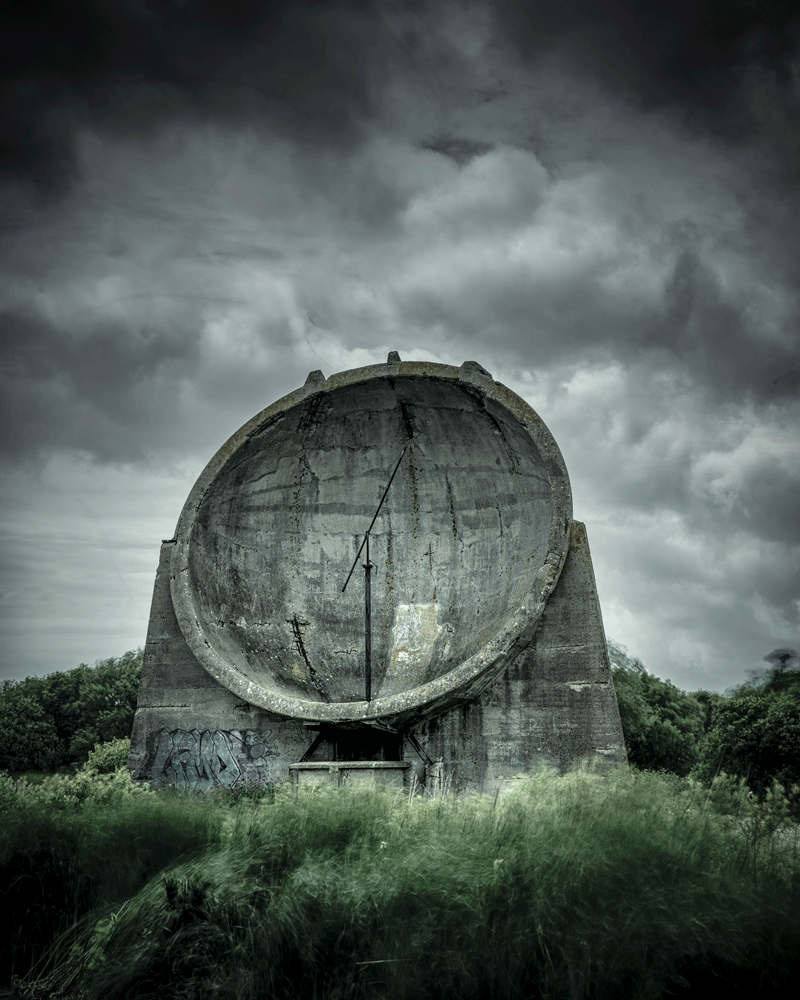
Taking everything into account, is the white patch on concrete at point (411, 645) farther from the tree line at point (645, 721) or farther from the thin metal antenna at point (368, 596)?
the tree line at point (645, 721)

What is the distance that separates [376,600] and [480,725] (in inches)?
130

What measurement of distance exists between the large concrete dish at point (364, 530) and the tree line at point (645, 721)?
8.28 m

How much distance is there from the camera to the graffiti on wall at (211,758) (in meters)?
11.7

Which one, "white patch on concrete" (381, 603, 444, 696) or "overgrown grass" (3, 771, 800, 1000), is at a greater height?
"white patch on concrete" (381, 603, 444, 696)

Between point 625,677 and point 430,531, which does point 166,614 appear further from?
point 625,677

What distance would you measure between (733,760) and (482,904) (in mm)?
17356

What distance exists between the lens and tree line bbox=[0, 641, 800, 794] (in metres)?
20.8

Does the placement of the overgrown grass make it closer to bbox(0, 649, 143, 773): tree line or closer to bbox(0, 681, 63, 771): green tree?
bbox(0, 649, 143, 773): tree line

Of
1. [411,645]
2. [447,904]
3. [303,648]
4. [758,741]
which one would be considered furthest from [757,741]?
[447,904]

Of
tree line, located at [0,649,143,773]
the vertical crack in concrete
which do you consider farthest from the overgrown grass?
tree line, located at [0,649,143,773]

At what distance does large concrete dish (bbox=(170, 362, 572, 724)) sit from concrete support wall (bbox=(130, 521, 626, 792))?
2.00ft

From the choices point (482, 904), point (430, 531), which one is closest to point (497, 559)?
point (430, 531)

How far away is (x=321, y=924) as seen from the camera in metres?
6.03

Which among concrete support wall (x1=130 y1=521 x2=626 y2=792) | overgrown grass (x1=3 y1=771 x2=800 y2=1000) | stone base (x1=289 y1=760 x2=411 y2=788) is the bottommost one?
overgrown grass (x1=3 y1=771 x2=800 y2=1000)
